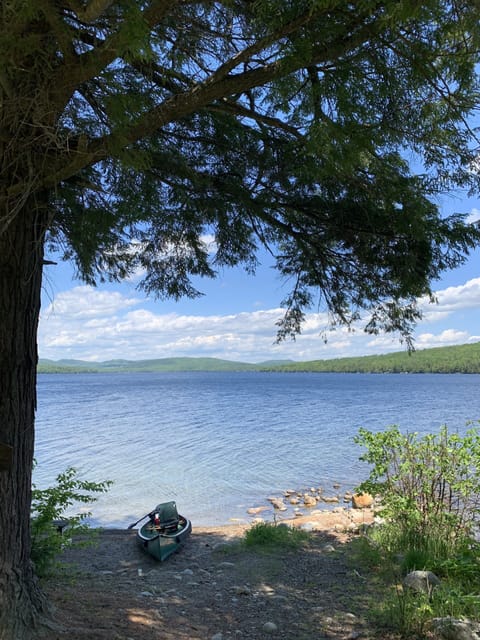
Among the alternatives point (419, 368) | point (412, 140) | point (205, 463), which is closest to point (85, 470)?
point (205, 463)

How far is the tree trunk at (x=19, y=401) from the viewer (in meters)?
2.61

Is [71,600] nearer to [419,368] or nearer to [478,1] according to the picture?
[478,1]

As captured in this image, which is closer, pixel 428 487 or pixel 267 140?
pixel 267 140

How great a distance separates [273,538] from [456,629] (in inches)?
135

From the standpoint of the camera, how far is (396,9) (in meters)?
1.60

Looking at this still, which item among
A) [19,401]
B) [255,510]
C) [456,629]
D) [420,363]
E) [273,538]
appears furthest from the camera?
[420,363]

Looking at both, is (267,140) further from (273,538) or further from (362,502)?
(362,502)

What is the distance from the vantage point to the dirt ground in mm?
3305

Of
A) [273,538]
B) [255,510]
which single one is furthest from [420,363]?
[273,538]

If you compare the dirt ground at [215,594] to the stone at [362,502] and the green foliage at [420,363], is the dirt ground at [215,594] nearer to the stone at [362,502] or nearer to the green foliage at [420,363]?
the stone at [362,502]

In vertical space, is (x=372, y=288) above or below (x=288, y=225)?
below

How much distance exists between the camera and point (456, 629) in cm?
295

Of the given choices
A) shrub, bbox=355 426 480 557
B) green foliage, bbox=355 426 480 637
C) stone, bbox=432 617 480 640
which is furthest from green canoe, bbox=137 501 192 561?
stone, bbox=432 617 480 640

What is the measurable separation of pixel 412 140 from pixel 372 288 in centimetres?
153
